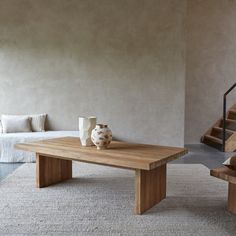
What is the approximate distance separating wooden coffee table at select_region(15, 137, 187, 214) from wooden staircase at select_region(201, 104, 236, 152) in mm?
3038

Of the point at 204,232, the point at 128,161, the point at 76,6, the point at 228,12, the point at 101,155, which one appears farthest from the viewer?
the point at 228,12

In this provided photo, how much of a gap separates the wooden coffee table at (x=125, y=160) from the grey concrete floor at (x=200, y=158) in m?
0.79

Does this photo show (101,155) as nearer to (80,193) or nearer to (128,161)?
(128,161)

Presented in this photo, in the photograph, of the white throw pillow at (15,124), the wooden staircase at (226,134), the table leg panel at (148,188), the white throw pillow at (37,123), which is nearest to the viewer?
the table leg panel at (148,188)

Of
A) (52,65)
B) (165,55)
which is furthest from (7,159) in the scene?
(165,55)

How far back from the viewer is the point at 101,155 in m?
2.63

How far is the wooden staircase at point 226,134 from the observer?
555cm

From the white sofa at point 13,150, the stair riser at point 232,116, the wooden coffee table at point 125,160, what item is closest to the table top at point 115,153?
the wooden coffee table at point 125,160

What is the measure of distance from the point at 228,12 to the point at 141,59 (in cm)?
266

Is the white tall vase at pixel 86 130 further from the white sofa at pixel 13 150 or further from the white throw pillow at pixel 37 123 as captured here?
the white throw pillow at pixel 37 123

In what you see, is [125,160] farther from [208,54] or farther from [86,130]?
[208,54]

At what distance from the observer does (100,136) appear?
9.44ft

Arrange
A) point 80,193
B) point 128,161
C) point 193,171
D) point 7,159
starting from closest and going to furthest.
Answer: point 128,161
point 80,193
point 193,171
point 7,159

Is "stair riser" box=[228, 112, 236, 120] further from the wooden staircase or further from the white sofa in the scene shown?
A: the white sofa
